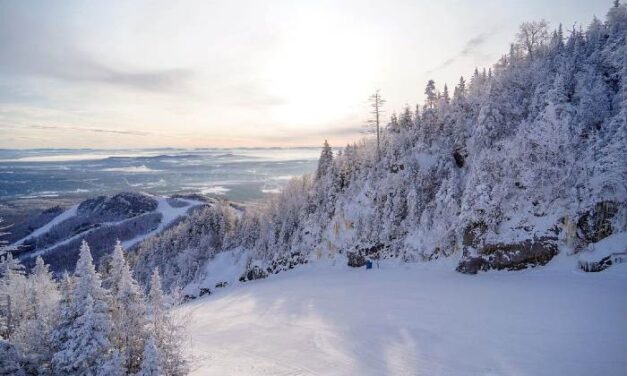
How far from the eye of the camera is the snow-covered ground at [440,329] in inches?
525

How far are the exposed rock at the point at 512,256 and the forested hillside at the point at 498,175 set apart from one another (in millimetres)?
69

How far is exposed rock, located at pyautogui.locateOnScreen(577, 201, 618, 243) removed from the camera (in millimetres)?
22875

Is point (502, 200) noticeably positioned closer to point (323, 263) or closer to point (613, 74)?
point (613, 74)

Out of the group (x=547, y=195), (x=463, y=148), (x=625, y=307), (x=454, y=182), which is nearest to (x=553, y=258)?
(x=547, y=195)

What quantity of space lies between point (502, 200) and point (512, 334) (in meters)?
15.4

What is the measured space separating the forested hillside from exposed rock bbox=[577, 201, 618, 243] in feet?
0.21

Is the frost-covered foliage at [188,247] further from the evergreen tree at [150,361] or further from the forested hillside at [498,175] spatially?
the evergreen tree at [150,361]

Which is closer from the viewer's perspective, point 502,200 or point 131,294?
point 131,294

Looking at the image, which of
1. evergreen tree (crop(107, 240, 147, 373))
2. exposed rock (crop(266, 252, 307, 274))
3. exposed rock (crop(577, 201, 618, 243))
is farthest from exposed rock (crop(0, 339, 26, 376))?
exposed rock (crop(266, 252, 307, 274))

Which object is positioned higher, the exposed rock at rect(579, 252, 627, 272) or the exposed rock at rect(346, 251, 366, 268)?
the exposed rock at rect(579, 252, 627, 272)

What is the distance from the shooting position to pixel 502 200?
1108 inches

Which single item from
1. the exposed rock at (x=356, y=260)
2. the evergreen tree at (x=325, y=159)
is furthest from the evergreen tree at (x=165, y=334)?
the evergreen tree at (x=325, y=159)

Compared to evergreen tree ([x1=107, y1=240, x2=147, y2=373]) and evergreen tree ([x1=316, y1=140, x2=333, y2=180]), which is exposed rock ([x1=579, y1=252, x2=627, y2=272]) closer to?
evergreen tree ([x1=107, y1=240, x2=147, y2=373])

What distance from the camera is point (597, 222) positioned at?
2334cm
